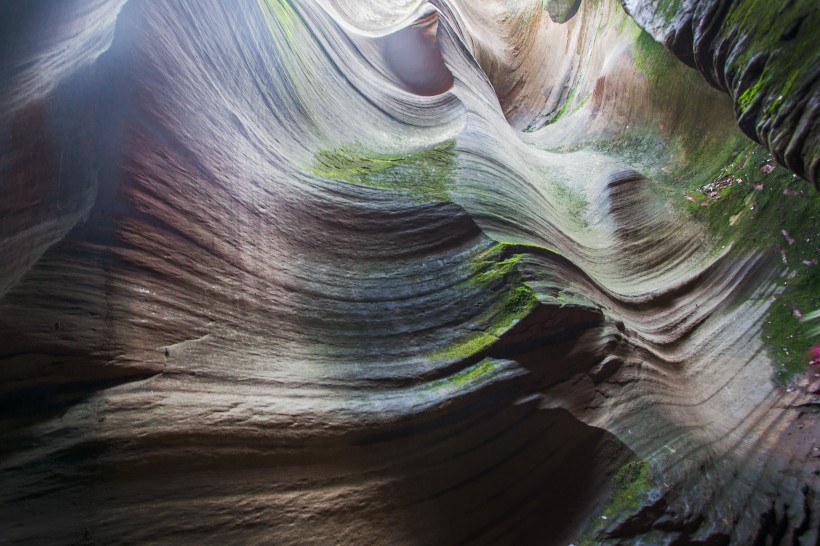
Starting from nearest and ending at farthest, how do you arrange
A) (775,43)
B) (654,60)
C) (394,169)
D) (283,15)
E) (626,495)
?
(775,43) → (626,495) → (394,169) → (283,15) → (654,60)

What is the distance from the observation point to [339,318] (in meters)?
4.25

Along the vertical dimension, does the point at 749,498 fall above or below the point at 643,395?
below

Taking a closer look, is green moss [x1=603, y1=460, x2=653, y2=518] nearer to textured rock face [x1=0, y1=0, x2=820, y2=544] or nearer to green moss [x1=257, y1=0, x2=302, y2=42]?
textured rock face [x1=0, y1=0, x2=820, y2=544]

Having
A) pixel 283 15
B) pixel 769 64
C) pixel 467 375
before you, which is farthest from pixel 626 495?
pixel 283 15

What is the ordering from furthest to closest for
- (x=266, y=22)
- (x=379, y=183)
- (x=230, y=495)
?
(x=266, y=22), (x=379, y=183), (x=230, y=495)

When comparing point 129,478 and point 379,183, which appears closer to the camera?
point 129,478

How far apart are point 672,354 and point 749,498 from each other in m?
1.80

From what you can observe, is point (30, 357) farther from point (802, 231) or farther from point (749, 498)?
point (802, 231)

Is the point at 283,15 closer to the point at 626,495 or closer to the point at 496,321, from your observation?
the point at 496,321

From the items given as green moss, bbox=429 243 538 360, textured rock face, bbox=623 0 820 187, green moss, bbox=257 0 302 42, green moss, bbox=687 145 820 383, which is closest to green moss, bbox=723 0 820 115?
textured rock face, bbox=623 0 820 187

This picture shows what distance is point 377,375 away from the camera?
4031 mm

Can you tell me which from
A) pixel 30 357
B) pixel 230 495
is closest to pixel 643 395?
pixel 230 495

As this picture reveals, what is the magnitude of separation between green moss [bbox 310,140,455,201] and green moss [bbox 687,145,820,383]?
4032mm

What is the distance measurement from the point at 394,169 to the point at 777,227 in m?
4.91
